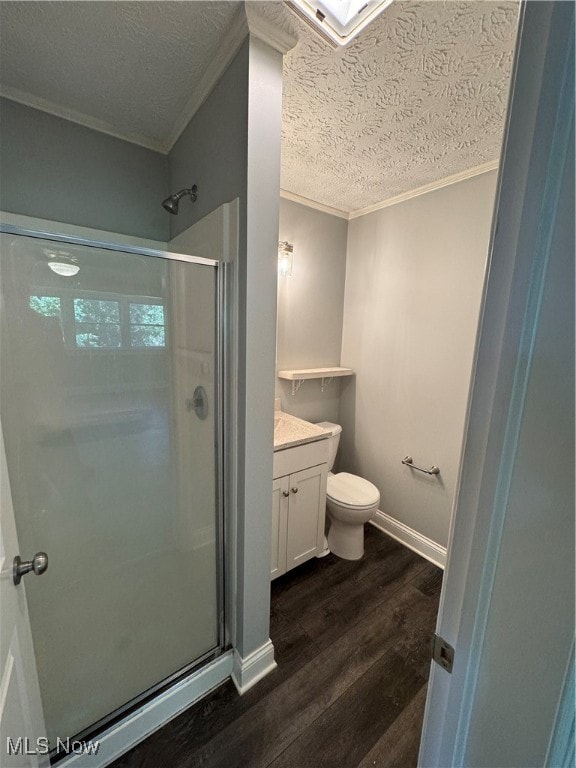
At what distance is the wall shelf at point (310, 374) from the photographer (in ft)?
7.07

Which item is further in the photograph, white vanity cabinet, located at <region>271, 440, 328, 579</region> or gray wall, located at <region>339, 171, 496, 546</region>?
gray wall, located at <region>339, 171, 496, 546</region>

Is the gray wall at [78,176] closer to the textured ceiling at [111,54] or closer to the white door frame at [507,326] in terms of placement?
the textured ceiling at [111,54]

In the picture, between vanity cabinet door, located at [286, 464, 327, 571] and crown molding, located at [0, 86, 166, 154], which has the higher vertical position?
crown molding, located at [0, 86, 166, 154]

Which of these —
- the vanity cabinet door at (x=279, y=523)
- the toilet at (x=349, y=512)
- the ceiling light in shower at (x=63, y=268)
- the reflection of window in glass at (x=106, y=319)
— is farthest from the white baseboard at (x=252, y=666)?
the ceiling light in shower at (x=63, y=268)

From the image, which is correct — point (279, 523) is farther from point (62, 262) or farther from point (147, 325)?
point (62, 262)

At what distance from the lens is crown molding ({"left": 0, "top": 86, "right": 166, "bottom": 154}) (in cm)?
130

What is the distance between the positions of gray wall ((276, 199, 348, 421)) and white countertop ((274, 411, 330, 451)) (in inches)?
11.7

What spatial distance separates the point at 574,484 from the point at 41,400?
1737mm

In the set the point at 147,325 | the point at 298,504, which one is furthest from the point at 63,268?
the point at 298,504

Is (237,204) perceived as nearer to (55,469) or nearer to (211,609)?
(55,469)

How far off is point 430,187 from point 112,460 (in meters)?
2.42

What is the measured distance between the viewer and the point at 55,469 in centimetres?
137

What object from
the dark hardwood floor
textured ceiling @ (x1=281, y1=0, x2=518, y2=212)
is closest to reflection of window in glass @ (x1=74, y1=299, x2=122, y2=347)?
textured ceiling @ (x1=281, y1=0, x2=518, y2=212)

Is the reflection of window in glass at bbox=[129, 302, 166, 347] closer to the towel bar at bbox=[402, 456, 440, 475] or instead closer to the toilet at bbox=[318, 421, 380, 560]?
the toilet at bbox=[318, 421, 380, 560]
